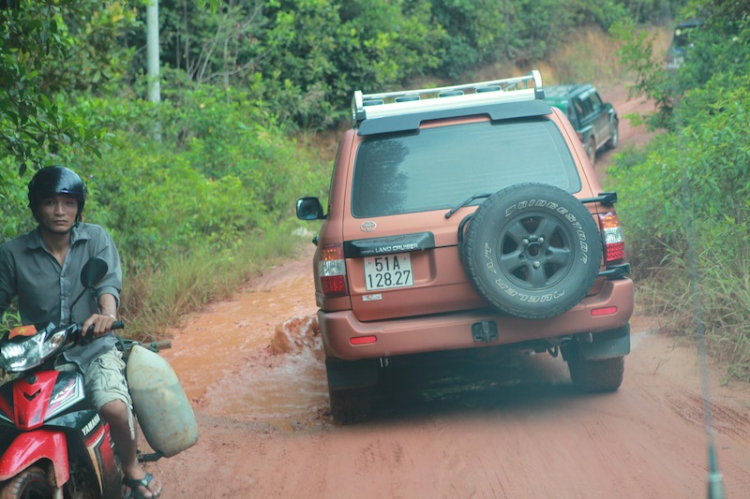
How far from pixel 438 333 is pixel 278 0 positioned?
1463 centimetres

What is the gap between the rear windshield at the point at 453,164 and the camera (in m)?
5.30

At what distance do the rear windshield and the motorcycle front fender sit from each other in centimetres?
235

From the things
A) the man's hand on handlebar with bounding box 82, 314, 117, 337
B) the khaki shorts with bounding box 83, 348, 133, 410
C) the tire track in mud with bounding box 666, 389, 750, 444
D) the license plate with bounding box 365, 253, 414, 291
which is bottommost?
the tire track in mud with bounding box 666, 389, 750, 444

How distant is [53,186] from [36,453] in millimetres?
1299

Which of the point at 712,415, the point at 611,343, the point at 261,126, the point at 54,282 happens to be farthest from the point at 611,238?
the point at 261,126

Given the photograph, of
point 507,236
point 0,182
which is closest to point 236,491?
point 507,236

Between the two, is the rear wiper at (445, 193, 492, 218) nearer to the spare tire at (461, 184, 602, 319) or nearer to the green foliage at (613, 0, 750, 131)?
the spare tire at (461, 184, 602, 319)

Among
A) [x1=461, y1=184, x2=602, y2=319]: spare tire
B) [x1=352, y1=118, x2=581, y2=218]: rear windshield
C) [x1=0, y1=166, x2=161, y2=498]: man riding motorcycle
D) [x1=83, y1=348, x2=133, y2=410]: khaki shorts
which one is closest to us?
[x1=83, y1=348, x2=133, y2=410]: khaki shorts

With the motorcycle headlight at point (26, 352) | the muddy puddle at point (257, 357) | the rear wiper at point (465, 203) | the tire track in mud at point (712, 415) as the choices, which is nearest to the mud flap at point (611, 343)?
the tire track in mud at point (712, 415)

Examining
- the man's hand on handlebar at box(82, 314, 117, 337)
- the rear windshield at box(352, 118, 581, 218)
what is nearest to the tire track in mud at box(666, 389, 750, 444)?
the rear windshield at box(352, 118, 581, 218)

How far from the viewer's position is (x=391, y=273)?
511 cm

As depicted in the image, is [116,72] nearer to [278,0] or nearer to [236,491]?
[236,491]

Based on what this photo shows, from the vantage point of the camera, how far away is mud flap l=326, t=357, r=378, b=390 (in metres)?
5.44

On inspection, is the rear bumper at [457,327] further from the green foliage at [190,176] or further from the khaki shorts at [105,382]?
the green foliage at [190,176]
